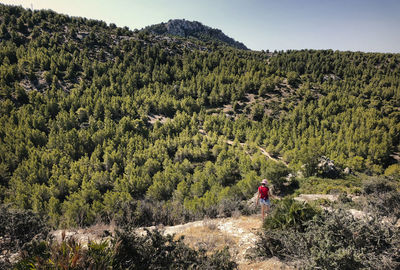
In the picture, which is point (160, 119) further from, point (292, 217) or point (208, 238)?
point (292, 217)

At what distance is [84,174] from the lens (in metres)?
49.5

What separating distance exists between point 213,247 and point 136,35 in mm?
146354

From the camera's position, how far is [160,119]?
80312 mm

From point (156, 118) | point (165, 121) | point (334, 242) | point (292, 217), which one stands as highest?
point (334, 242)

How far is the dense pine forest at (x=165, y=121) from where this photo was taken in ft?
140

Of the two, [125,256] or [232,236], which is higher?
[125,256]

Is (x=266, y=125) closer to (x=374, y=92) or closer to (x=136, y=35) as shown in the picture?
(x=374, y=92)

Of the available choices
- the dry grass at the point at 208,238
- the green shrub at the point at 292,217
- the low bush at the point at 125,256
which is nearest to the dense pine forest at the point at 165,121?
the dry grass at the point at 208,238

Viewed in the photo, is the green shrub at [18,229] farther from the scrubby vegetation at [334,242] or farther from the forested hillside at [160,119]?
the scrubby vegetation at [334,242]

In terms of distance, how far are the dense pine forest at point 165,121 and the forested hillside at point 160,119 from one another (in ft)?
1.42

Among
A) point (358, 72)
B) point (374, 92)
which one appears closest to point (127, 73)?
point (374, 92)

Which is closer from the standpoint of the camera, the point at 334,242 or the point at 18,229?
the point at 334,242

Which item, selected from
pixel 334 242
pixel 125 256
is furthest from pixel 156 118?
pixel 334 242

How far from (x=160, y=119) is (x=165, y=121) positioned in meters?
2.20
